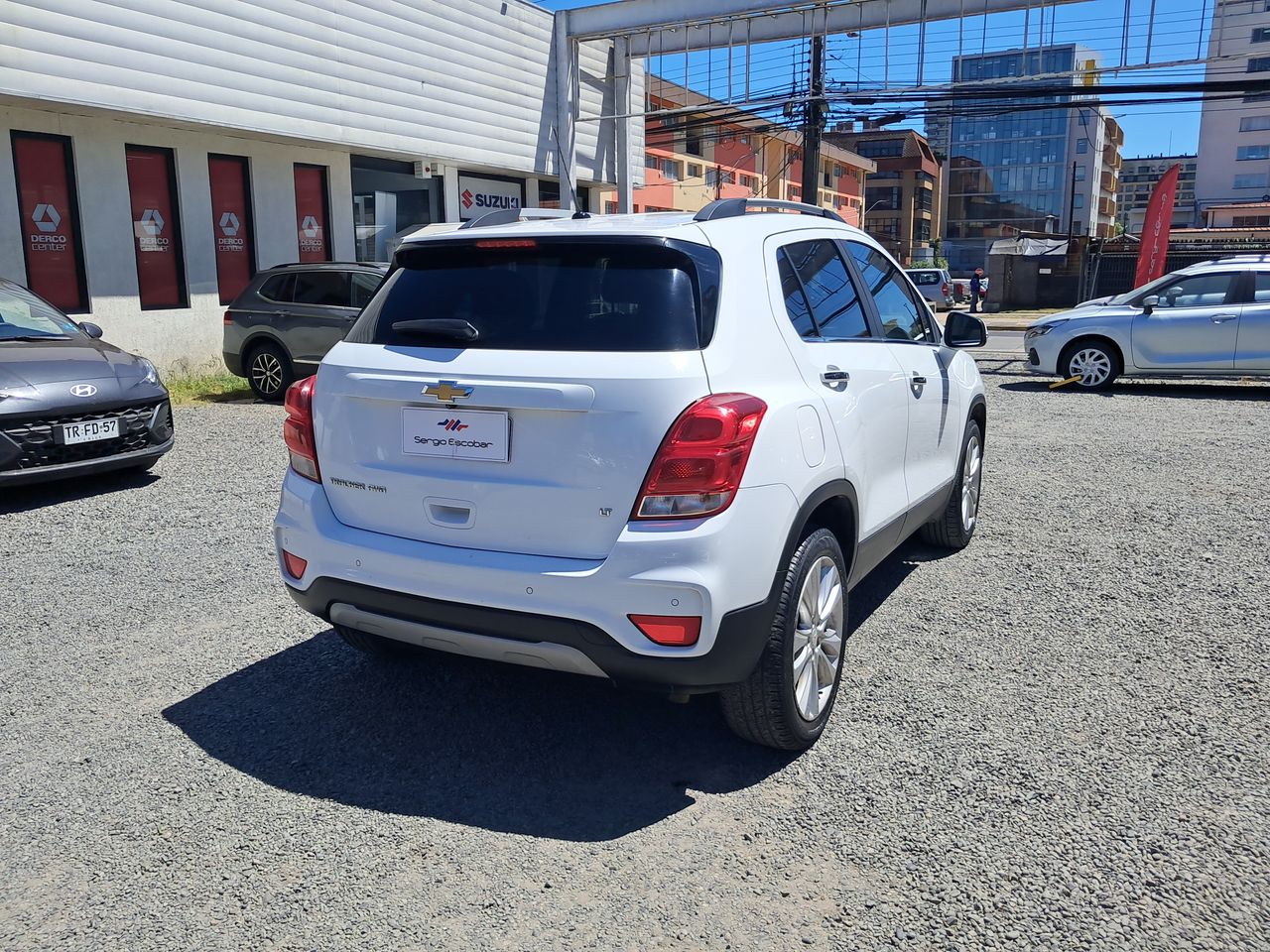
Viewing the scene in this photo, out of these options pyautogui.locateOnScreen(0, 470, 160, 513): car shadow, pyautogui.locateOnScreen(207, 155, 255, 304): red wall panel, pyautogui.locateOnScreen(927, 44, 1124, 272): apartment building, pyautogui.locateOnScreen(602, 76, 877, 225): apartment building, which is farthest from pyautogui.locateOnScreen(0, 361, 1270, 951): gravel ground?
pyautogui.locateOnScreen(927, 44, 1124, 272): apartment building

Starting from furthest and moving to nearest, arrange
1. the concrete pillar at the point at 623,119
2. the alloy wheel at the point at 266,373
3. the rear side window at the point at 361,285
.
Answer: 1. the concrete pillar at the point at 623,119
2. the alloy wheel at the point at 266,373
3. the rear side window at the point at 361,285

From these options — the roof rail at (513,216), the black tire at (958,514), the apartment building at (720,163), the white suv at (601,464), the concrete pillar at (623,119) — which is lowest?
the black tire at (958,514)

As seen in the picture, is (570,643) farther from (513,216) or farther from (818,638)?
(513,216)

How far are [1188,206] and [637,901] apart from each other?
7468 inches

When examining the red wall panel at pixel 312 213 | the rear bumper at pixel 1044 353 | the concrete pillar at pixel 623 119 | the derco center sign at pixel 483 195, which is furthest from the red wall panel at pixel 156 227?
the rear bumper at pixel 1044 353

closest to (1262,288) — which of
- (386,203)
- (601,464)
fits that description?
(601,464)

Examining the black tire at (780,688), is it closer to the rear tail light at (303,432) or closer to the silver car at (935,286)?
the rear tail light at (303,432)

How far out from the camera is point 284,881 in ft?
9.18

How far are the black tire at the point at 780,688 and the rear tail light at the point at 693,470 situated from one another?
0.43 metres

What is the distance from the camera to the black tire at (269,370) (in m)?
12.4

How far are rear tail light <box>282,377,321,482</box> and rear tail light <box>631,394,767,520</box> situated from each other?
4.16 ft

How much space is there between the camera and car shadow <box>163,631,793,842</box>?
322 centimetres

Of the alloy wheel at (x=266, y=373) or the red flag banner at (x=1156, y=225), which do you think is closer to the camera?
the alloy wheel at (x=266, y=373)

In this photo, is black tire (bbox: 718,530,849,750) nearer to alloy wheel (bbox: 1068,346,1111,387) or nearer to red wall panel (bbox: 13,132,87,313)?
alloy wheel (bbox: 1068,346,1111,387)
